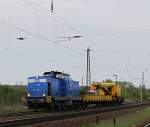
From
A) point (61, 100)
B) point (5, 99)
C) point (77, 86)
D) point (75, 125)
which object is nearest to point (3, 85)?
point (5, 99)

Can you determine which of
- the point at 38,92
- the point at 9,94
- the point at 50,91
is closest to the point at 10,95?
the point at 9,94

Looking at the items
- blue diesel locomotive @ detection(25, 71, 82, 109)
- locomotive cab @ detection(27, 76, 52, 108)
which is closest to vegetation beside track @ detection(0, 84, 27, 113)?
blue diesel locomotive @ detection(25, 71, 82, 109)

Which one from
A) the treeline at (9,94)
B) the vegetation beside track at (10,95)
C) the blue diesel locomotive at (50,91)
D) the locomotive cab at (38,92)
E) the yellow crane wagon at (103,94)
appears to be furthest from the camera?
the yellow crane wagon at (103,94)

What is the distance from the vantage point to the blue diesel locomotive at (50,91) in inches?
1757

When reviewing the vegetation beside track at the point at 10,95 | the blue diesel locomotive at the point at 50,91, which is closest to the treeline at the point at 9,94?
the vegetation beside track at the point at 10,95

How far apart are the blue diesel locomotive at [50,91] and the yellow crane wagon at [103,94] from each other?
430 inches

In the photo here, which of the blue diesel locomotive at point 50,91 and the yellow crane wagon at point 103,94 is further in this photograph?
the yellow crane wagon at point 103,94

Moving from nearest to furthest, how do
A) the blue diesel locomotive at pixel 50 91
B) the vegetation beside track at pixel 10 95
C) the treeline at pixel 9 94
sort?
the blue diesel locomotive at pixel 50 91 < the vegetation beside track at pixel 10 95 < the treeline at pixel 9 94

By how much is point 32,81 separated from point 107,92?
20.0m

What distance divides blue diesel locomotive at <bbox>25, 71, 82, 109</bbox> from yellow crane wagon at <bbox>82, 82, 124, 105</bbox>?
35.9ft

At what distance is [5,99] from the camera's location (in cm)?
5666

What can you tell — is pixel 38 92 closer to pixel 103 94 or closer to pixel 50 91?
pixel 50 91

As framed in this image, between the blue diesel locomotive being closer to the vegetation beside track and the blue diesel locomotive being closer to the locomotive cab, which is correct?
the locomotive cab

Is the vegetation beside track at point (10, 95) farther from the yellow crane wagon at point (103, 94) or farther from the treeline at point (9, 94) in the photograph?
the yellow crane wagon at point (103, 94)
